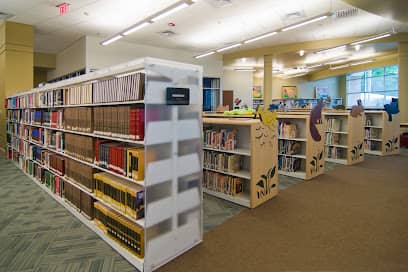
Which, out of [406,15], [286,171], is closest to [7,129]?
[286,171]

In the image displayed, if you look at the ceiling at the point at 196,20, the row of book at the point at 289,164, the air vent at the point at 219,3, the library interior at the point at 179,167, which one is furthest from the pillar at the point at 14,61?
the row of book at the point at 289,164

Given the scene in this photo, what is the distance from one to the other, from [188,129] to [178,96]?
1.16 feet

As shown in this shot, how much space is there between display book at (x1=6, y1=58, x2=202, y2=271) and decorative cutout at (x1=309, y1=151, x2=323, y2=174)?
3457mm

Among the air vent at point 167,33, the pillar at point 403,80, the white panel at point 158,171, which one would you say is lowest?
the white panel at point 158,171

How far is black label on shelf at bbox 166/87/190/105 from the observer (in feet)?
8.21

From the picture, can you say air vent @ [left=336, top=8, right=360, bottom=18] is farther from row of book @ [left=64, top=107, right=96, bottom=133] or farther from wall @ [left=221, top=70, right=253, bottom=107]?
wall @ [left=221, top=70, right=253, bottom=107]

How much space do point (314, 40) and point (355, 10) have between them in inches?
126

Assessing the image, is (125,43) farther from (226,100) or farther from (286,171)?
(286,171)

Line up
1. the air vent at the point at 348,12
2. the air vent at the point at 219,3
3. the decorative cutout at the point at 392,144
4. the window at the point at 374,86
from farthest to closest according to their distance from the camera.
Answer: the window at the point at 374,86 → the decorative cutout at the point at 392,144 → the air vent at the point at 348,12 → the air vent at the point at 219,3

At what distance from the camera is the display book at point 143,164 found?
2436 mm

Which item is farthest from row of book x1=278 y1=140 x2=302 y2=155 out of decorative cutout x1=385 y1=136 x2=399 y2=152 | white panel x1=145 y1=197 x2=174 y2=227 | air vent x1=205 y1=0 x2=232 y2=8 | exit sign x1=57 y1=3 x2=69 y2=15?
exit sign x1=57 y1=3 x2=69 y2=15

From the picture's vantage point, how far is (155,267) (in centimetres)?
246

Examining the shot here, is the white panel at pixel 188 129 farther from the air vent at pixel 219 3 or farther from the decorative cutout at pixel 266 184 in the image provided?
the air vent at pixel 219 3

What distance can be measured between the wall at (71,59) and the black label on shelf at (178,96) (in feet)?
28.3
